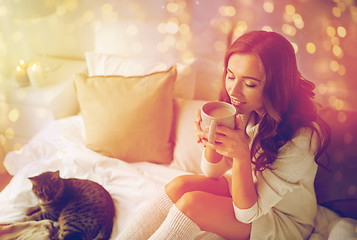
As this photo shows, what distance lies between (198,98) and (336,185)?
2.73ft

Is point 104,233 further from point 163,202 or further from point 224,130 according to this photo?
point 224,130

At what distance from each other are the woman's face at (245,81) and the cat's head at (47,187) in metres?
0.82

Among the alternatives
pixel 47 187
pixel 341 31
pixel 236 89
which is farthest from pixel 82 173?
pixel 341 31

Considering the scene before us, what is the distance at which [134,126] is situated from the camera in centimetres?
132

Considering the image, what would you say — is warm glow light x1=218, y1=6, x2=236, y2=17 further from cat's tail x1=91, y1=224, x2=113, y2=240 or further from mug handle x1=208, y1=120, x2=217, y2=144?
cat's tail x1=91, y1=224, x2=113, y2=240

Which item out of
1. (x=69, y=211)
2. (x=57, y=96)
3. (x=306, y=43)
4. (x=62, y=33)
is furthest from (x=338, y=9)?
(x=62, y=33)

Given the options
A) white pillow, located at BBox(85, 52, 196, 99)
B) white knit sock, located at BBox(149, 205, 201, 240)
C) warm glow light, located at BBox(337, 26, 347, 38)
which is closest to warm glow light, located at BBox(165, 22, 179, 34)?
white pillow, located at BBox(85, 52, 196, 99)

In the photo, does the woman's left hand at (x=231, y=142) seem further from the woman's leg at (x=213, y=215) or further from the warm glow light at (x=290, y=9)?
the warm glow light at (x=290, y=9)

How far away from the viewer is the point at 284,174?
2.86ft

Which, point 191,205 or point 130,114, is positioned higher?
point 130,114

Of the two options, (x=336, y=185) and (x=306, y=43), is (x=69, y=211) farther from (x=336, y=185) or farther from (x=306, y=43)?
(x=306, y=43)

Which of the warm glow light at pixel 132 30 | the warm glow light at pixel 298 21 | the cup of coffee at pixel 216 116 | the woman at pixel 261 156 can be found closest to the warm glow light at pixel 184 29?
the warm glow light at pixel 132 30

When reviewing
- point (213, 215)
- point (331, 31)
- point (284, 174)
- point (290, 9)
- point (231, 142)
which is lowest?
point (213, 215)

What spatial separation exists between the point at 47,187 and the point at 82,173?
221 millimetres
